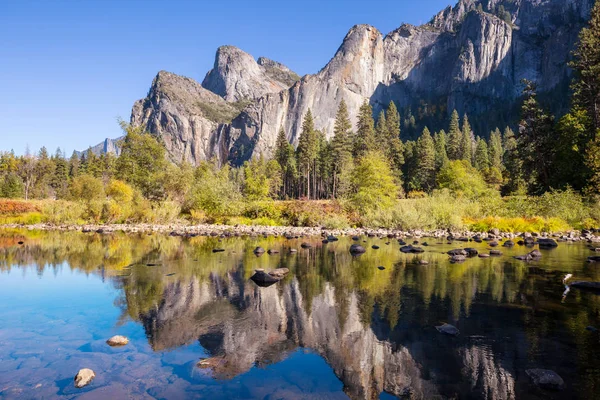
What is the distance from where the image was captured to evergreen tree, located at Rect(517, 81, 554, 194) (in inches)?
1469

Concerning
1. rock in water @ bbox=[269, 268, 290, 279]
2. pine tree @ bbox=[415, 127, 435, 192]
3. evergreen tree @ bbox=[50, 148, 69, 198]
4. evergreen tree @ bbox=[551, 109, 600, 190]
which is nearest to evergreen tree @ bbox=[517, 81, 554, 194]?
evergreen tree @ bbox=[551, 109, 600, 190]

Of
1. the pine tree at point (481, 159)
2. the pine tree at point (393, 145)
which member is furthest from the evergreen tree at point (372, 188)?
the pine tree at point (481, 159)

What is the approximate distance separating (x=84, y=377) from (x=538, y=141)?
4337cm

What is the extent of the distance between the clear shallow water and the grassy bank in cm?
1553

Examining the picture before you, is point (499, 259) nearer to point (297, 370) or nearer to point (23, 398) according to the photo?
point (297, 370)

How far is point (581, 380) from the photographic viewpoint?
17.9 feet

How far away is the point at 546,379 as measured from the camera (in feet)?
17.6

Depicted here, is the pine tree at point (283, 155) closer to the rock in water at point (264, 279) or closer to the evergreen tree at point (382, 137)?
the evergreen tree at point (382, 137)

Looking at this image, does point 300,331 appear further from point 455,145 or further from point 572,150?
point 455,145

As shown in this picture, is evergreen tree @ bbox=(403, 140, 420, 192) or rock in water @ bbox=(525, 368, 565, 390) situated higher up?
evergreen tree @ bbox=(403, 140, 420, 192)

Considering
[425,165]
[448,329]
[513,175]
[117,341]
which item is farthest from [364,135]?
[117,341]

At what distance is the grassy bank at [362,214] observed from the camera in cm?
2897

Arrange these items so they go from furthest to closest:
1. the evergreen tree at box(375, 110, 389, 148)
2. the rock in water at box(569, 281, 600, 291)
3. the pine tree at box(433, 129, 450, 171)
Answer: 1. the pine tree at box(433, 129, 450, 171)
2. the evergreen tree at box(375, 110, 389, 148)
3. the rock in water at box(569, 281, 600, 291)

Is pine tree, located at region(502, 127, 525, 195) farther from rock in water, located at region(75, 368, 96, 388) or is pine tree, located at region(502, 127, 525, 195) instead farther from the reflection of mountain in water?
rock in water, located at region(75, 368, 96, 388)
